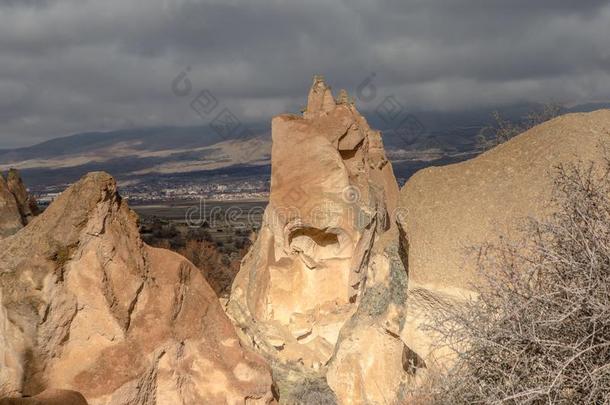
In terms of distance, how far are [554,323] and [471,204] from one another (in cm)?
329

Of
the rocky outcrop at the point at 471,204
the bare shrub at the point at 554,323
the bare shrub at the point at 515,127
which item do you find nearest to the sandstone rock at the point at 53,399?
the bare shrub at the point at 554,323

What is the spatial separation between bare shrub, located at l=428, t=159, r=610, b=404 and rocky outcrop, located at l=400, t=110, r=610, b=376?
176cm

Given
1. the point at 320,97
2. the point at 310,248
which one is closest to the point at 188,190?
the point at 320,97

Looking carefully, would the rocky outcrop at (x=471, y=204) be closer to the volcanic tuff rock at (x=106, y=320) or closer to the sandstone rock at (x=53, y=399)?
the volcanic tuff rock at (x=106, y=320)

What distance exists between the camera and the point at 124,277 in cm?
592

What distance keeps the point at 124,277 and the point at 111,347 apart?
66 centimetres

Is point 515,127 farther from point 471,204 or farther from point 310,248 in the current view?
point 471,204

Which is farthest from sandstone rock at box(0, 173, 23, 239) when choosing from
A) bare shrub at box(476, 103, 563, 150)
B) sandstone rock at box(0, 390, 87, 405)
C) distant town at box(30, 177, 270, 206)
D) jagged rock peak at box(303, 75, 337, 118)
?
distant town at box(30, 177, 270, 206)

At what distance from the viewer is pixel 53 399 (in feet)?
16.1

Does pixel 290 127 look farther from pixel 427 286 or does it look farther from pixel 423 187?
pixel 427 286

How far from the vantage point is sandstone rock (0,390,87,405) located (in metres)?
4.66

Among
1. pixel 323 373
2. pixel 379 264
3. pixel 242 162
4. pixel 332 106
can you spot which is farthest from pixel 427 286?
pixel 242 162

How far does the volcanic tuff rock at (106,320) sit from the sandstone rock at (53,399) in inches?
9.8

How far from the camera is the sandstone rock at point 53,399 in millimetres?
4656
